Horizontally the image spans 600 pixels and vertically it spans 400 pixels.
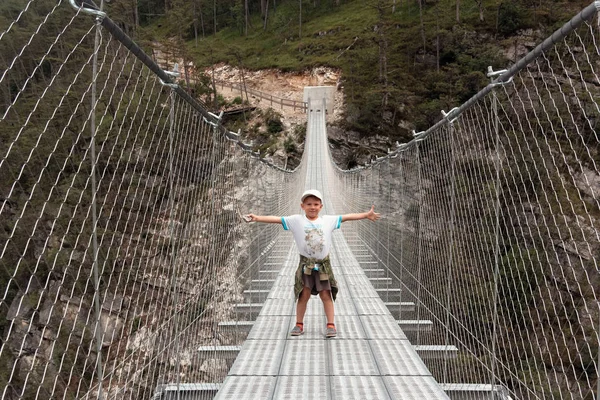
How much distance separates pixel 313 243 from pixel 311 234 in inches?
1.9

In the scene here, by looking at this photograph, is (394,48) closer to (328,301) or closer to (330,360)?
(328,301)

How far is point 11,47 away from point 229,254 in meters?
2.07

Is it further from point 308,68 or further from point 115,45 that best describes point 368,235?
point 308,68

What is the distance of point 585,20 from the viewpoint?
1075mm

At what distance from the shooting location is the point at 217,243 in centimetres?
267

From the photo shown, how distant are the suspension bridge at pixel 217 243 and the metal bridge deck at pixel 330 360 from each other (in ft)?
0.04

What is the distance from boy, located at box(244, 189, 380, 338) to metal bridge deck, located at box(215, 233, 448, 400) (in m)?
0.23

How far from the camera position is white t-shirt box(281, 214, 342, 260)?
7.97ft

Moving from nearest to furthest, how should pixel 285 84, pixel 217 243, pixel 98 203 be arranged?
1. pixel 98 203
2. pixel 217 243
3. pixel 285 84

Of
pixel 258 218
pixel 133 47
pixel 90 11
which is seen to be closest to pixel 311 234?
pixel 258 218

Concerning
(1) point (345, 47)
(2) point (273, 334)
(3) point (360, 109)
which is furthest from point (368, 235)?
(1) point (345, 47)

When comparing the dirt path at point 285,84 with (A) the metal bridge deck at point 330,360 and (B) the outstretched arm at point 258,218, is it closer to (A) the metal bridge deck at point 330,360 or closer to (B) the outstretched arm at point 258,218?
(A) the metal bridge deck at point 330,360

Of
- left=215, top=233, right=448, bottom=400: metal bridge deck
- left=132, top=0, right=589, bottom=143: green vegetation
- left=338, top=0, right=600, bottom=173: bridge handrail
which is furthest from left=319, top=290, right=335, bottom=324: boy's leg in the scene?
left=132, top=0, right=589, bottom=143: green vegetation

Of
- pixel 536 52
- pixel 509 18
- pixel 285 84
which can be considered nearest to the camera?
pixel 536 52
